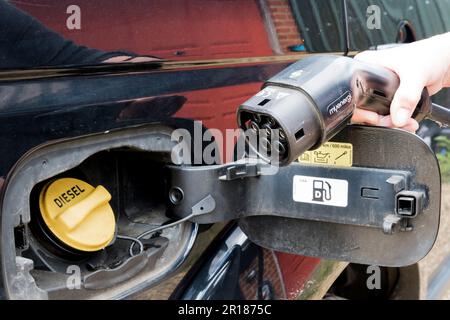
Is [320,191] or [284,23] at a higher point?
[284,23]

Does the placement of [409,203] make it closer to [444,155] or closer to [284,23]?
[284,23]

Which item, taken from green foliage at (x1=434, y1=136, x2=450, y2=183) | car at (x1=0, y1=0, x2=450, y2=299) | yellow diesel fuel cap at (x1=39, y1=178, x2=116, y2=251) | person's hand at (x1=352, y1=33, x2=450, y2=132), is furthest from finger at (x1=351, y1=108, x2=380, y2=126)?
green foliage at (x1=434, y1=136, x2=450, y2=183)

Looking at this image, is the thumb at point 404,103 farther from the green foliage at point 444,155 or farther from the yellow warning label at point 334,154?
the green foliage at point 444,155

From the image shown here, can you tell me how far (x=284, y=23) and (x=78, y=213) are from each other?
0.79m

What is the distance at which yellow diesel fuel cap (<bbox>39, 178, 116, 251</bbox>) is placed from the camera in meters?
1.48

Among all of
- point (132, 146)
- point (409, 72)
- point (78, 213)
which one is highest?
point (409, 72)

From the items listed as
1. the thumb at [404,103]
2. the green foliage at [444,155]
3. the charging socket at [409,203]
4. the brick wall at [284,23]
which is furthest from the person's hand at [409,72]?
the green foliage at [444,155]

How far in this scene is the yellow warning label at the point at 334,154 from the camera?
1605mm

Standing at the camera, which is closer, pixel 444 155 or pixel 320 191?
pixel 320 191

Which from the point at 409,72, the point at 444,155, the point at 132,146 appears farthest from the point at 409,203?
the point at 444,155

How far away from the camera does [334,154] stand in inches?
63.8

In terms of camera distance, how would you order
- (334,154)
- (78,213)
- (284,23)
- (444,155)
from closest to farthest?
(78,213), (334,154), (284,23), (444,155)

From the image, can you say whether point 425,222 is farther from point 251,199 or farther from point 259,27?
point 259,27

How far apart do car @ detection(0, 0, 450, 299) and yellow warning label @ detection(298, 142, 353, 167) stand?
0.63 feet
